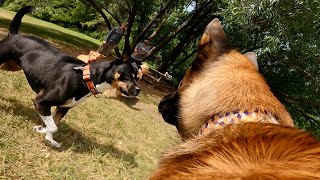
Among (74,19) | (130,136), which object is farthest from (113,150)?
(74,19)

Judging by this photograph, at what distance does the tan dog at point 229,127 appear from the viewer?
95 cm

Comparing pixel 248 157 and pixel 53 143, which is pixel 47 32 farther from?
pixel 248 157

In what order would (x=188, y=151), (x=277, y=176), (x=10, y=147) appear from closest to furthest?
(x=277, y=176)
(x=188, y=151)
(x=10, y=147)

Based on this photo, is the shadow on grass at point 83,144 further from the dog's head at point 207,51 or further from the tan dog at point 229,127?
the dog's head at point 207,51

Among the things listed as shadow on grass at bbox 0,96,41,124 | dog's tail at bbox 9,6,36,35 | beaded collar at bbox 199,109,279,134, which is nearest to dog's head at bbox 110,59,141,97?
shadow on grass at bbox 0,96,41,124

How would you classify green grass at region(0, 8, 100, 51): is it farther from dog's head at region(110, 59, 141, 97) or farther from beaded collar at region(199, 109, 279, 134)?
beaded collar at region(199, 109, 279, 134)

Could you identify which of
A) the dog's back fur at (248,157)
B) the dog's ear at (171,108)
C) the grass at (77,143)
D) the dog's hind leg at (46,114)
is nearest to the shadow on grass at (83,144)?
the grass at (77,143)

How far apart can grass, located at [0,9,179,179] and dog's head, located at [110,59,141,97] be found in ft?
2.91

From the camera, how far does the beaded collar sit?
1680 mm

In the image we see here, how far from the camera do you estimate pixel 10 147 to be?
166 inches

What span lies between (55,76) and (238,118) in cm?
351

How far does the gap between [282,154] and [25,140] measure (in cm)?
406

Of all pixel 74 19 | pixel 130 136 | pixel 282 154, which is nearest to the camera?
pixel 282 154

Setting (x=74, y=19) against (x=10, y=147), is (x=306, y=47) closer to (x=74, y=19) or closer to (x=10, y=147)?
(x=10, y=147)
